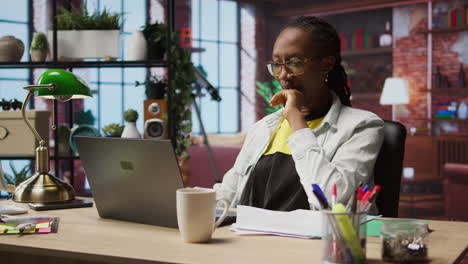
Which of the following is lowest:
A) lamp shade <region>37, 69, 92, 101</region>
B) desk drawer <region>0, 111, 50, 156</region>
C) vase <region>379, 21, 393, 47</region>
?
desk drawer <region>0, 111, 50, 156</region>

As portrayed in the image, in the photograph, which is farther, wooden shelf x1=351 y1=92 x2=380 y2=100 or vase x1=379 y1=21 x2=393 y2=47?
wooden shelf x1=351 y1=92 x2=380 y2=100

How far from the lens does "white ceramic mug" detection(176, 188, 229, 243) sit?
118cm

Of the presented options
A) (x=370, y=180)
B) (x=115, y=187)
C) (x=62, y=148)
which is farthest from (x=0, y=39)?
(x=370, y=180)

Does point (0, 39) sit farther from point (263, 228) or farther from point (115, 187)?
point (263, 228)

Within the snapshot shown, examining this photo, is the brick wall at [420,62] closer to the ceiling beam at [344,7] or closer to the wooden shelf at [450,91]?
the wooden shelf at [450,91]

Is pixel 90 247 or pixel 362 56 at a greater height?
pixel 362 56

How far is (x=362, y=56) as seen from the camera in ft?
31.3

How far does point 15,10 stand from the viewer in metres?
8.28

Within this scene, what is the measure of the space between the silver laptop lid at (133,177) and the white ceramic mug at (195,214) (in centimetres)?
8

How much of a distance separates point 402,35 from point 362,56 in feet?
2.71

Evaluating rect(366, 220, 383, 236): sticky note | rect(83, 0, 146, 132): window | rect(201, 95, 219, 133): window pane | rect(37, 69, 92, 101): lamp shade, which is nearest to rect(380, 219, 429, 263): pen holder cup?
rect(366, 220, 383, 236): sticky note

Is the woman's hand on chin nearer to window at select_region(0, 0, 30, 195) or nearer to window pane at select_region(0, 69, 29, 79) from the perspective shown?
window at select_region(0, 0, 30, 195)

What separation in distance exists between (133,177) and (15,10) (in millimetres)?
7763

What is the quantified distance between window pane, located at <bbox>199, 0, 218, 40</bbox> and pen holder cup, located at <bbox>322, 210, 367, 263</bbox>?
9491 millimetres
